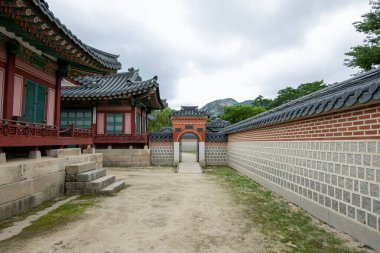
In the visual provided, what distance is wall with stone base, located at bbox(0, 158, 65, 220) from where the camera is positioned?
191 inches

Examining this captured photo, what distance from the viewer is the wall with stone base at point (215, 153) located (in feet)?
57.4

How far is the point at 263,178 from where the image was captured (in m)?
9.32

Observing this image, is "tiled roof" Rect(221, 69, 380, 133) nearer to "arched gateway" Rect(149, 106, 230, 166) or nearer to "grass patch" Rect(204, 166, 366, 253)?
"grass patch" Rect(204, 166, 366, 253)

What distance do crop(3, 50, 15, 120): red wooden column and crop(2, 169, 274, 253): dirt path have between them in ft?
10.3

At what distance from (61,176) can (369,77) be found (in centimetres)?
784

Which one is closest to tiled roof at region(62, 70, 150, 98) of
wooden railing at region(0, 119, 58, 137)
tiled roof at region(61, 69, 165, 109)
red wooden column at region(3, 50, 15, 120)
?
tiled roof at region(61, 69, 165, 109)

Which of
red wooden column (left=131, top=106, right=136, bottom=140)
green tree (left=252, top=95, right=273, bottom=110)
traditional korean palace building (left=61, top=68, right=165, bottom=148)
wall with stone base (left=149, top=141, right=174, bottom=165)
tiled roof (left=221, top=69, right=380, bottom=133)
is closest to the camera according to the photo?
tiled roof (left=221, top=69, right=380, bottom=133)

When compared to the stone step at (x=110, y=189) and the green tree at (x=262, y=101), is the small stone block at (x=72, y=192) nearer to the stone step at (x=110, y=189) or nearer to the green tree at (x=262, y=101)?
the stone step at (x=110, y=189)

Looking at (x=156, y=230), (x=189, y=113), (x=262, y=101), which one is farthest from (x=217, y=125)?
(x=262, y=101)

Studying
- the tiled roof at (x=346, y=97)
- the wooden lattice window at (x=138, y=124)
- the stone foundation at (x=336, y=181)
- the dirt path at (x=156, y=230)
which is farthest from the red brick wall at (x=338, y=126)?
the wooden lattice window at (x=138, y=124)

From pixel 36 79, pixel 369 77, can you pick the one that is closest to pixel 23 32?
pixel 36 79

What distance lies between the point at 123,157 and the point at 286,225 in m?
12.1

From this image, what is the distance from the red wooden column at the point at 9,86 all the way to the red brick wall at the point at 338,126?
23.5 feet

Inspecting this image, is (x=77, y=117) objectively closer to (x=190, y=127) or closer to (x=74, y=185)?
(x=190, y=127)
